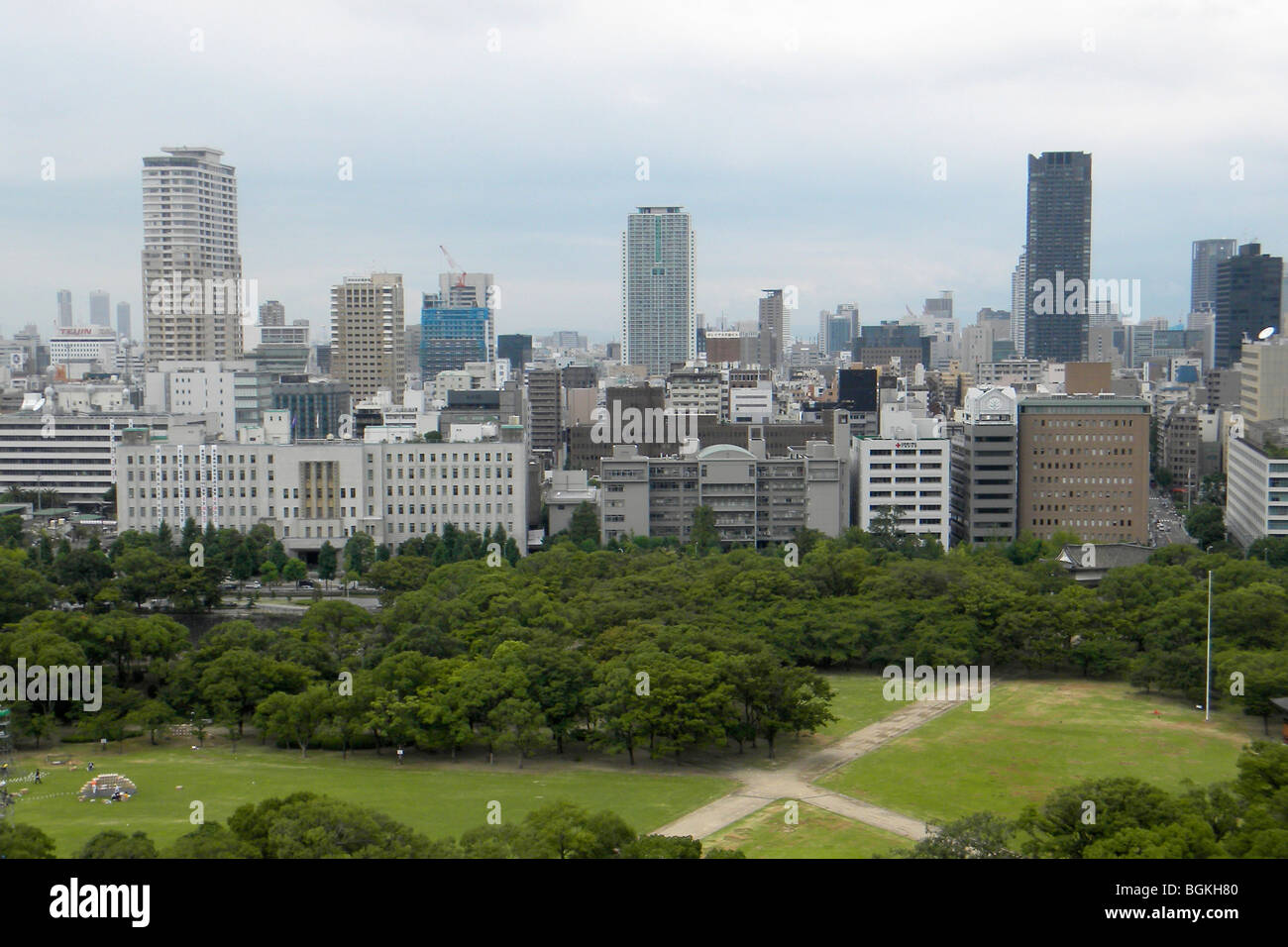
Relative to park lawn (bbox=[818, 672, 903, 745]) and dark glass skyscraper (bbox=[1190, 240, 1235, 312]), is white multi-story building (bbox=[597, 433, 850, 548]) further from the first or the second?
dark glass skyscraper (bbox=[1190, 240, 1235, 312])

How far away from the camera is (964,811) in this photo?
16.4 meters

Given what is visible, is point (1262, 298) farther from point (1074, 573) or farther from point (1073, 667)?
point (1073, 667)

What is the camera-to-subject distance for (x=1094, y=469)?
136 feet

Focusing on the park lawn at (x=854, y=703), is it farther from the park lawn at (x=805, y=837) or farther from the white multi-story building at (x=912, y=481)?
the white multi-story building at (x=912, y=481)

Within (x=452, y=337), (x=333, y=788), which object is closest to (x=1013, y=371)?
(x=452, y=337)

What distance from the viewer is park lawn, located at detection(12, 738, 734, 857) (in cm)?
1602

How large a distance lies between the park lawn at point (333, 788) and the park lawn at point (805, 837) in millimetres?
1081

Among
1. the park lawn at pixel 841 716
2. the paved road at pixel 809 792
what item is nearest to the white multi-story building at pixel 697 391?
the park lawn at pixel 841 716

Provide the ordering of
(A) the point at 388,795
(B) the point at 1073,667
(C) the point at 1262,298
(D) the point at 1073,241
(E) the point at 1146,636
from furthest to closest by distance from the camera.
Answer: (D) the point at 1073,241 < (C) the point at 1262,298 < (B) the point at 1073,667 < (E) the point at 1146,636 < (A) the point at 388,795

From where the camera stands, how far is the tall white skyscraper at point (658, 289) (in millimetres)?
113188

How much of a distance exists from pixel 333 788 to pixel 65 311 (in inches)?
4685

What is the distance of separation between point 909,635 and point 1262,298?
76.5 meters

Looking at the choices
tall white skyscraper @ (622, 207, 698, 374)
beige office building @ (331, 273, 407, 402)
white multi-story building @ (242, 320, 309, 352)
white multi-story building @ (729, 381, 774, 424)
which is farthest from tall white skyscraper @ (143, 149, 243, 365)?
tall white skyscraper @ (622, 207, 698, 374)
